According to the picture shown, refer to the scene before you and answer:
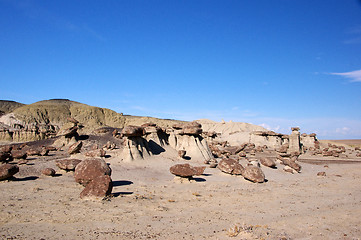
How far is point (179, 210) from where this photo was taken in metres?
8.99

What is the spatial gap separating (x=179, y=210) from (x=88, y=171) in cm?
505

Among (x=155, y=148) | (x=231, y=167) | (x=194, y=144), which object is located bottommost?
(x=231, y=167)

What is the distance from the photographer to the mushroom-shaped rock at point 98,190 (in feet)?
31.3

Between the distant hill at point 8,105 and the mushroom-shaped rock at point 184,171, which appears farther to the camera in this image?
the distant hill at point 8,105

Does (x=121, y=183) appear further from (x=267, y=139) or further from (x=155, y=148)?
(x=267, y=139)

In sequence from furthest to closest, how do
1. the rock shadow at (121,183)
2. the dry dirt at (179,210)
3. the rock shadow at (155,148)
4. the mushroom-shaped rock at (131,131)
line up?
the rock shadow at (155,148)
the mushroom-shaped rock at (131,131)
the rock shadow at (121,183)
the dry dirt at (179,210)

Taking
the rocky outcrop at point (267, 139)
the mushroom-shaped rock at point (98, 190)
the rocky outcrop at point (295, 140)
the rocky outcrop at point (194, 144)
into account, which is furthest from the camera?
the rocky outcrop at point (267, 139)

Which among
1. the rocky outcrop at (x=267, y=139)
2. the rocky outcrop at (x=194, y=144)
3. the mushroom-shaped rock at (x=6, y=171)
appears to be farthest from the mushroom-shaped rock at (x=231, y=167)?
the rocky outcrop at (x=267, y=139)

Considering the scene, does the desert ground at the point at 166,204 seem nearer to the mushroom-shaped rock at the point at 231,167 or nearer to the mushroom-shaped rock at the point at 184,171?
the mushroom-shaped rock at the point at 231,167

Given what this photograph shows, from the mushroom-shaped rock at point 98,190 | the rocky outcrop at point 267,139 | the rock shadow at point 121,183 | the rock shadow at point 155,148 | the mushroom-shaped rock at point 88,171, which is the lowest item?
the rock shadow at point 121,183

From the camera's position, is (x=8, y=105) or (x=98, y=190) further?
(x=8, y=105)

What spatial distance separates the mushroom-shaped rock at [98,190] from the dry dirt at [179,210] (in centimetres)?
31

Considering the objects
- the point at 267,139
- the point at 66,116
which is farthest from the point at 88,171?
the point at 66,116

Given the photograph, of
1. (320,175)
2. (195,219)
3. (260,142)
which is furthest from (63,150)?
(260,142)
